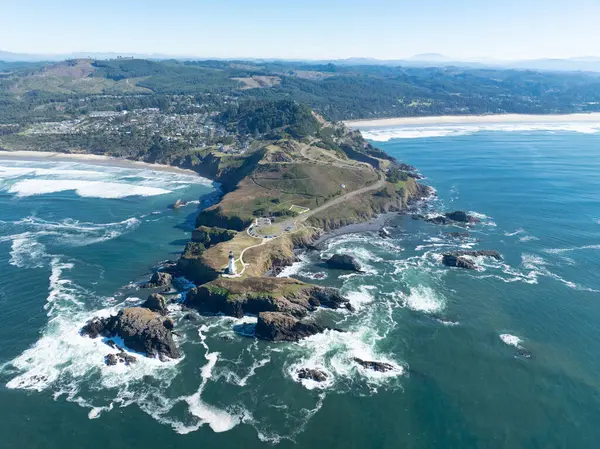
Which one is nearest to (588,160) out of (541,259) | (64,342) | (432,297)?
(541,259)

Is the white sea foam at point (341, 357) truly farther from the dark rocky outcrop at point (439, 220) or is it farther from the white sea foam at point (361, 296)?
the dark rocky outcrop at point (439, 220)

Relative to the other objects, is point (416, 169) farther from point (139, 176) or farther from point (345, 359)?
point (345, 359)

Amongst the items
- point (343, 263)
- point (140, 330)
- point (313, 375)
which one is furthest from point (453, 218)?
point (140, 330)

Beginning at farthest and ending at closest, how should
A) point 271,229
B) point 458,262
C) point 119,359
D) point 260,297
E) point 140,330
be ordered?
point 271,229 < point 458,262 < point 260,297 < point 140,330 < point 119,359

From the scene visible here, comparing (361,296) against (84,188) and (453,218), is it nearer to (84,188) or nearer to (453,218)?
(453,218)

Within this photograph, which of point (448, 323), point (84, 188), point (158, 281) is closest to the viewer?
point (448, 323)

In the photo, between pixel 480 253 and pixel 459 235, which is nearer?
pixel 480 253
